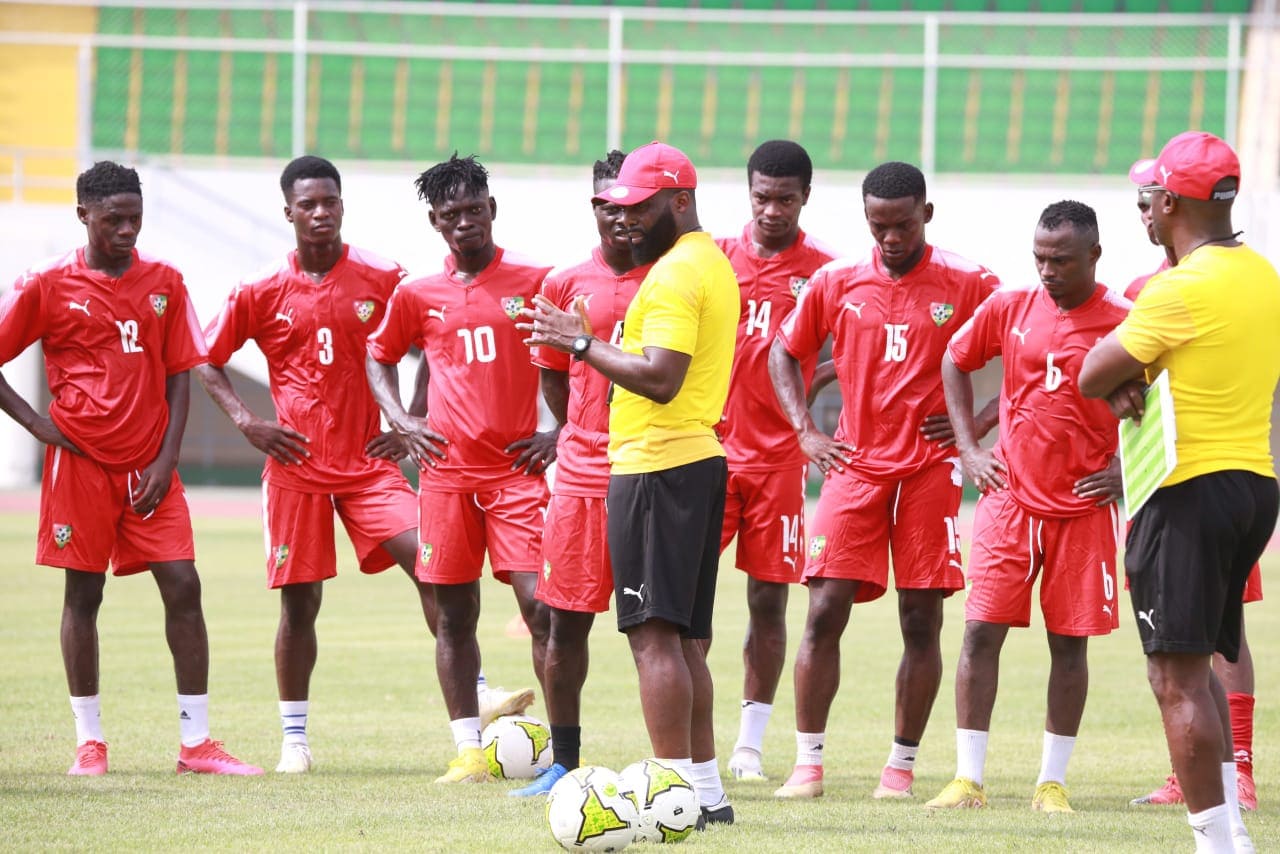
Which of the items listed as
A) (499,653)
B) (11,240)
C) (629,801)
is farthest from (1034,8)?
(629,801)

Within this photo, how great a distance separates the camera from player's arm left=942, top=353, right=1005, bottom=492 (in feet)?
24.9

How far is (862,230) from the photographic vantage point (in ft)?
100

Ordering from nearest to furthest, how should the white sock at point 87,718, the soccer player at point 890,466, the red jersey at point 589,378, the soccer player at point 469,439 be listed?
the red jersey at point 589,378
the soccer player at point 890,466
the white sock at point 87,718
the soccer player at point 469,439

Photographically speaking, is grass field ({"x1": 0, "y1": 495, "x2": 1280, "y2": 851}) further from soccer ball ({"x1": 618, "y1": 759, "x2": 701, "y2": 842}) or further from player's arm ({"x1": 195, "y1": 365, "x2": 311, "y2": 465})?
player's arm ({"x1": 195, "y1": 365, "x2": 311, "y2": 465})

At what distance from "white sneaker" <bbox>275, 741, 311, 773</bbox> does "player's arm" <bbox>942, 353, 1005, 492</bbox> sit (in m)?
3.35

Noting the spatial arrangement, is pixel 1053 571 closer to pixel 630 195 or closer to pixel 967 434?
pixel 967 434

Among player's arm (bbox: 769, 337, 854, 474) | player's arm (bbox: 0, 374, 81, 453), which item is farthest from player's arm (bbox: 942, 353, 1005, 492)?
player's arm (bbox: 0, 374, 81, 453)

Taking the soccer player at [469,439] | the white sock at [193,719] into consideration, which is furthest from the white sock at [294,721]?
the soccer player at [469,439]

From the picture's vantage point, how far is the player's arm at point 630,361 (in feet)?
20.6

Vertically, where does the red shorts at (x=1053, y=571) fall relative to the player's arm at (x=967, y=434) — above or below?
below

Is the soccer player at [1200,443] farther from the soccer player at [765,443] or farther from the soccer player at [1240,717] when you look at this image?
the soccer player at [765,443]

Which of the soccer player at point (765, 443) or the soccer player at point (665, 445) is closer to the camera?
the soccer player at point (665, 445)

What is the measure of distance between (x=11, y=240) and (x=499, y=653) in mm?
22706

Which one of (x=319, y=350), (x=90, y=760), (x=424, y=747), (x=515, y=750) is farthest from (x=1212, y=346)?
(x=90, y=760)
